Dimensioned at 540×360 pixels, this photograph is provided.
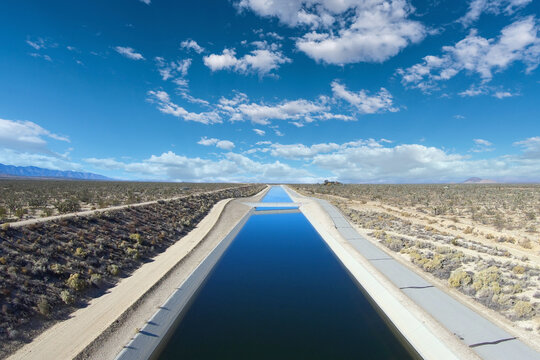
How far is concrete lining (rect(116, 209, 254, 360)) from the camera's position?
8.91 metres

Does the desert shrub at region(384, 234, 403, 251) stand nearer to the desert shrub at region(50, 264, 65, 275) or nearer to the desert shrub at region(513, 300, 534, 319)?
the desert shrub at region(513, 300, 534, 319)

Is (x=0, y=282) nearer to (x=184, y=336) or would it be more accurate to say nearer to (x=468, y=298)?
(x=184, y=336)

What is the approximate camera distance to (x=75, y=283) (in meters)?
12.4

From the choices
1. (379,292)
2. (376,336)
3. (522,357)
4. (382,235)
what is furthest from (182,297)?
(382,235)

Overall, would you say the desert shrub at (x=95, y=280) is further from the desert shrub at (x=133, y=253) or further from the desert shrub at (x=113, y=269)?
the desert shrub at (x=133, y=253)

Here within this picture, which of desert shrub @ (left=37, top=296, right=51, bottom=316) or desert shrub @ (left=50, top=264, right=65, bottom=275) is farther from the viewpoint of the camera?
desert shrub @ (left=50, top=264, right=65, bottom=275)

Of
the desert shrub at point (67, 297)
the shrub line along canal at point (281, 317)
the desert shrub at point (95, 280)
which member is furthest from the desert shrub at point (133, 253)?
the desert shrub at point (67, 297)

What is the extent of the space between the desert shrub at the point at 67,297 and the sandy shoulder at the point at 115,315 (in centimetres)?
69

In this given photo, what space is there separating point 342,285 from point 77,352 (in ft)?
43.3

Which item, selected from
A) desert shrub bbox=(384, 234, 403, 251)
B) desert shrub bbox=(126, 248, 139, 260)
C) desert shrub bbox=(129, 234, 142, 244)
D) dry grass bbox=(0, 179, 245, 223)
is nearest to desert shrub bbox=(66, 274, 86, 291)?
desert shrub bbox=(126, 248, 139, 260)

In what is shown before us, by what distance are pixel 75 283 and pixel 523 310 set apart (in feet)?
65.5

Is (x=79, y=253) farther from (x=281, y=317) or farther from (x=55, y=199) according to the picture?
(x=55, y=199)

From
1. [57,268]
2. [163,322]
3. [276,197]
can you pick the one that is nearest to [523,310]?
[163,322]

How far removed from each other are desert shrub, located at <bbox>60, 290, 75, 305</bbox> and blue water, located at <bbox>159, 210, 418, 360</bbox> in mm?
5028
